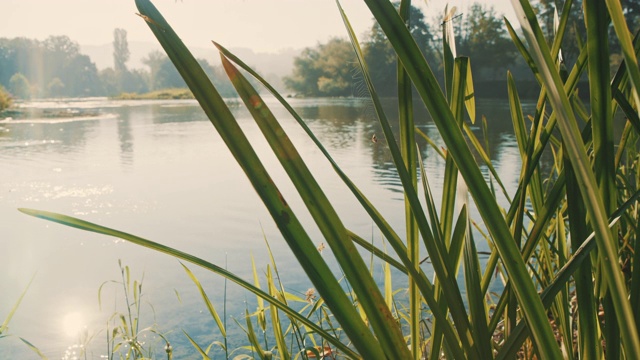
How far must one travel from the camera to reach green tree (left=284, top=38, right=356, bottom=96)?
27328 millimetres

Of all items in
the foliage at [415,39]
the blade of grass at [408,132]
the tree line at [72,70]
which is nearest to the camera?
the blade of grass at [408,132]

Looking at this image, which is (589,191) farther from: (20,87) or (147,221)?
(20,87)

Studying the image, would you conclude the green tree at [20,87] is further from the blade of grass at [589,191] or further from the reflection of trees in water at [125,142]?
the blade of grass at [589,191]

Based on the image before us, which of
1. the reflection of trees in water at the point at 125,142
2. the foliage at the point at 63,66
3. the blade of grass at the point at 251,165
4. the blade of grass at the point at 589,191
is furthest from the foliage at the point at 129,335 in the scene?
the foliage at the point at 63,66

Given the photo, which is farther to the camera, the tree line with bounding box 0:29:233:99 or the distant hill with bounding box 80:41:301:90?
the distant hill with bounding box 80:41:301:90

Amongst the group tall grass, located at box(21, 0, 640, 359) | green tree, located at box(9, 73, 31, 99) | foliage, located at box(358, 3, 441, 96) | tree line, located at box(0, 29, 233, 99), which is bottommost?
tall grass, located at box(21, 0, 640, 359)

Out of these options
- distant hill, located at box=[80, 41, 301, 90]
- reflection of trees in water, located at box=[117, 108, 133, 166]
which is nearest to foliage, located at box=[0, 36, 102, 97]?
distant hill, located at box=[80, 41, 301, 90]

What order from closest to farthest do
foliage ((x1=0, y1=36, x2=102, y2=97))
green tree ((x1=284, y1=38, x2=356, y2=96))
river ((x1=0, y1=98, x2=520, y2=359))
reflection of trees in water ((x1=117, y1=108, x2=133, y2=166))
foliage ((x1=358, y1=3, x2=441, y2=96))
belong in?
1. foliage ((x1=358, y1=3, x2=441, y2=96))
2. river ((x1=0, y1=98, x2=520, y2=359))
3. reflection of trees in water ((x1=117, y1=108, x2=133, y2=166))
4. green tree ((x1=284, y1=38, x2=356, y2=96))
5. foliage ((x1=0, y1=36, x2=102, y2=97))

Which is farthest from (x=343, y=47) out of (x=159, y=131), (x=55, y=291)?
(x=55, y=291)

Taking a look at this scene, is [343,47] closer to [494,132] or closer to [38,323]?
[494,132]

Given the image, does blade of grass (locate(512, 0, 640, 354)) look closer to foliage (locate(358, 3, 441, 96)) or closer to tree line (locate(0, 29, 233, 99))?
foliage (locate(358, 3, 441, 96))

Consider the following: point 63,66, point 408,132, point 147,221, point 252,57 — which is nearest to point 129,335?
point 408,132

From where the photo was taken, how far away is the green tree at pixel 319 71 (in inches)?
1076

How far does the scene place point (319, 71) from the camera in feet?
107
